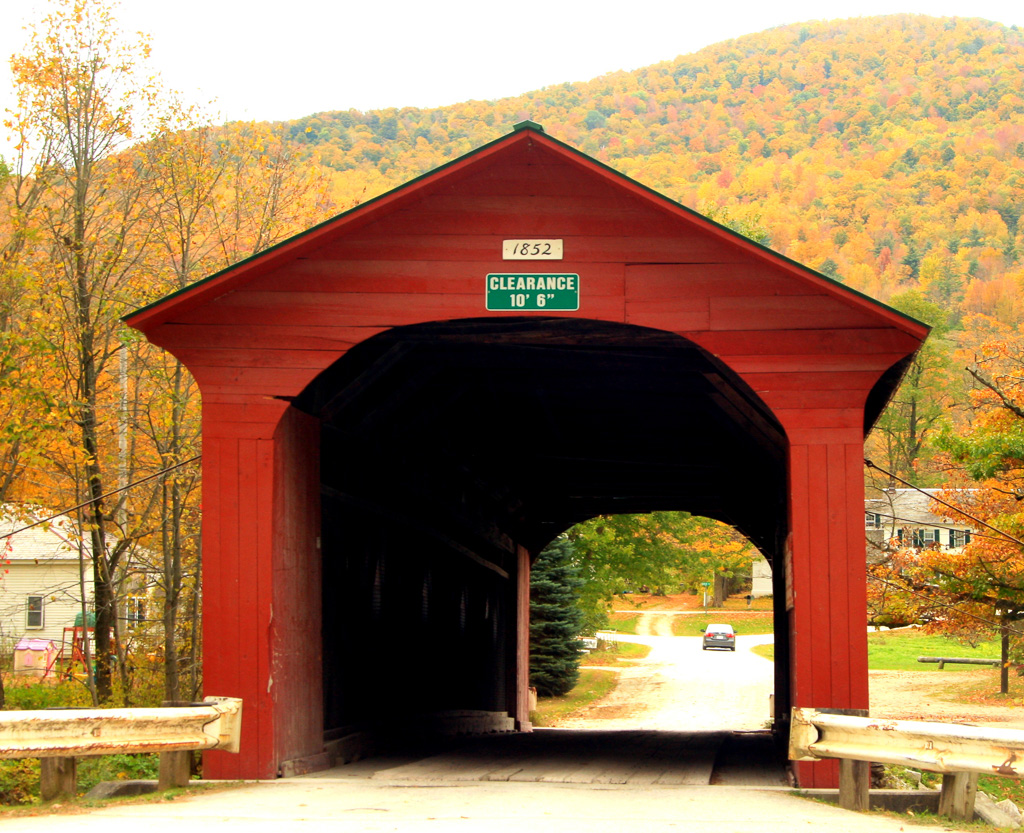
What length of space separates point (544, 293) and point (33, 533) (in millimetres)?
23557

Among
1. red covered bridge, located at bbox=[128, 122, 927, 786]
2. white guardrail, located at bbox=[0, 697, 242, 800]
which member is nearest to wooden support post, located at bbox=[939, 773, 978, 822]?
red covered bridge, located at bbox=[128, 122, 927, 786]

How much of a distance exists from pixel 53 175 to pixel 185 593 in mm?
6568

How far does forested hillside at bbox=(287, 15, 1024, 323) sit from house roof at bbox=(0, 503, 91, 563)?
34948 mm


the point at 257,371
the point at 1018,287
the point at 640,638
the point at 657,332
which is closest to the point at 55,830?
the point at 257,371

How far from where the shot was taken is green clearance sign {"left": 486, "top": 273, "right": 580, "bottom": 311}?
28.3 feet

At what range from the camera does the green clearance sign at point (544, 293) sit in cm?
862

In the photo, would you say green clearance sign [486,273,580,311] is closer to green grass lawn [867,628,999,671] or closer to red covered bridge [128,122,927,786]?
red covered bridge [128,122,927,786]

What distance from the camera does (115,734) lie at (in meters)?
6.84

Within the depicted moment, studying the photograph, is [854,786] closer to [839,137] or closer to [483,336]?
[483,336]

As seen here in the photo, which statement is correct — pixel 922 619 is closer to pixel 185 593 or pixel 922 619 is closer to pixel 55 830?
pixel 185 593

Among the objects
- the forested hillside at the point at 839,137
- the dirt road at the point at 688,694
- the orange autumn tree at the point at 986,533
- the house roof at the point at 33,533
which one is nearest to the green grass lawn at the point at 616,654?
the dirt road at the point at 688,694

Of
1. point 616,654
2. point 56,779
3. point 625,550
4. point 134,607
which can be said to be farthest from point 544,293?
point 616,654

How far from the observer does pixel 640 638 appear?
52.1m

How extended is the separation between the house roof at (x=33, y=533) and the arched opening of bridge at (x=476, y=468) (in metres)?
2.87
